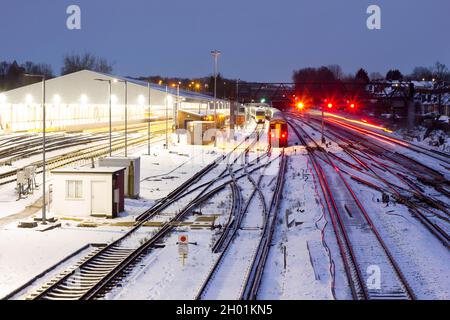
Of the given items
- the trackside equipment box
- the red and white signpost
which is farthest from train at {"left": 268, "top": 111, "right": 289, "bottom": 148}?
the red and white signpost

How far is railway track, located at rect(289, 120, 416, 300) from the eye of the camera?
1387 centimetres

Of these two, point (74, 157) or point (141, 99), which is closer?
point (74, 157)

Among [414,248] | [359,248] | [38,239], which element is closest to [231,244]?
[359,248]

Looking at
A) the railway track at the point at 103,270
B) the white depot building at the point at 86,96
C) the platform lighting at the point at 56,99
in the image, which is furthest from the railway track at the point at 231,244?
the platform lighting at the point at 56,99

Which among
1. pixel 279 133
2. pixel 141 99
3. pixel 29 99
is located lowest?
pixel 279 133

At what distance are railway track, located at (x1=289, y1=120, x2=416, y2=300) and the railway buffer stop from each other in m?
8.05

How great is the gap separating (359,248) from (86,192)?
10228 mm

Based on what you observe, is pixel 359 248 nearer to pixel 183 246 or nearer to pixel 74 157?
pixel 183 246

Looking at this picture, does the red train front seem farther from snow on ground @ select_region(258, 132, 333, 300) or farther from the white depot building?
the white depot building

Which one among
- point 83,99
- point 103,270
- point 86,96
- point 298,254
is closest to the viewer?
point 103,270

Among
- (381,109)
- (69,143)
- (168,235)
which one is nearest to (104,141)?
(69,143)

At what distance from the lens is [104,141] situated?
54.5m

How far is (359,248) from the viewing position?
1811 cm
